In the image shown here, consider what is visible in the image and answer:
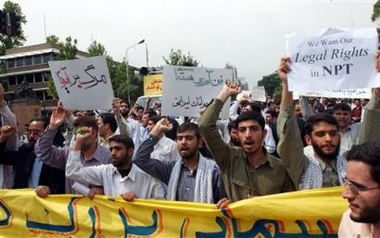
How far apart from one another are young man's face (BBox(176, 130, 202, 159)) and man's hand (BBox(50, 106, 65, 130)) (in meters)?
1.14

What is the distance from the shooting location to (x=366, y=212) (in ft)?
7.27

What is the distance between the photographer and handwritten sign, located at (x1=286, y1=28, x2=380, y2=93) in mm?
3324

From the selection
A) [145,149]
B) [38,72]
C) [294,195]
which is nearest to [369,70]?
[294,195]

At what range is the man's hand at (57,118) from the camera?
4254 millimetres

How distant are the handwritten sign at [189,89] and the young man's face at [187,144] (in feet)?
3.54

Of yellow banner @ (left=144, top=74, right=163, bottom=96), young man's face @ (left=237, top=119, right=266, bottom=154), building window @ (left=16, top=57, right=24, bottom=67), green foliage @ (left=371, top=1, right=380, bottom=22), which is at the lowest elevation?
young man's face @ (left=237, top=119, right=266, bottom=154)

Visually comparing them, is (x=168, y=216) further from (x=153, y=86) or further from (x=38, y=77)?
(x=38, y=77)

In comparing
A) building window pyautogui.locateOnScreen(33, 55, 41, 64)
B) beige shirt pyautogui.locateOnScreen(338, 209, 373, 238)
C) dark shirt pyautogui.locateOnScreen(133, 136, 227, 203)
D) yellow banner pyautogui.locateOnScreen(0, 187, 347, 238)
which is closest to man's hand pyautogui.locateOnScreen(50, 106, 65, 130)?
yellow banner pyautogui.locateOnScreen(0, 187, 347, 238)

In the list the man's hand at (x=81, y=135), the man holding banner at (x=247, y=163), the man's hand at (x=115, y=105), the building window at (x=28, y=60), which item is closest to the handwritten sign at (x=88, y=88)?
the man's hand at (x=115, y=105)

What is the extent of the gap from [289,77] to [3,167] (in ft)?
9.99

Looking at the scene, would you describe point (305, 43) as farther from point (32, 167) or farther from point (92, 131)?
point (32, 167)

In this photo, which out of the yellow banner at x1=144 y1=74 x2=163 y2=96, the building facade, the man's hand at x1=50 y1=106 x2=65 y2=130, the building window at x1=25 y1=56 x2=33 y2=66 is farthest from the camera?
the building window at x1=25 y1=56 x2=33 y2=66

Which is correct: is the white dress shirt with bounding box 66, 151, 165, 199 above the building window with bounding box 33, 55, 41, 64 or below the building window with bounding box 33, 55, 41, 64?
below

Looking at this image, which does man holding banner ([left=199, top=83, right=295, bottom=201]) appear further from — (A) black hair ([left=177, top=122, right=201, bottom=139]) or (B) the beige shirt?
(B) the beige shirt
